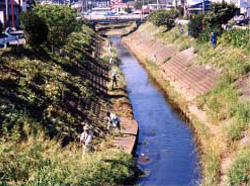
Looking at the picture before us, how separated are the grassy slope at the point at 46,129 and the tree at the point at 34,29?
2785 mm

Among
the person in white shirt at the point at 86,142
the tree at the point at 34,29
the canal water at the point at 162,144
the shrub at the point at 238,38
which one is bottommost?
the canal water at the point at 162,144

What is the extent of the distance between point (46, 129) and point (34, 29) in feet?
47.6

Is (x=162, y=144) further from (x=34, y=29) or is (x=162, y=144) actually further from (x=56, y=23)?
(x=56, y=23)

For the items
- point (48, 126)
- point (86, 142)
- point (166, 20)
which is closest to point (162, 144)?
point (48, 126)

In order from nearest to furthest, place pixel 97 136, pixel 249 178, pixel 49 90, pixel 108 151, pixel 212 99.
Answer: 1. pixel 249 178
2. pixel 108 151
3. pixel 97 136
4. pixel 49 90
5. pixel 212 99

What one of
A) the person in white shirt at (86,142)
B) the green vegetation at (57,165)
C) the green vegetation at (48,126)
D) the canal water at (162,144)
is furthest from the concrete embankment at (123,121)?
the person in white shirt at (86,142)

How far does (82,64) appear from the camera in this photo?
36438 millimetres

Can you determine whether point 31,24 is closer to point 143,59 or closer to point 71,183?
point 71,183

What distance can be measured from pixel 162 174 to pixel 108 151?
2.09 metres

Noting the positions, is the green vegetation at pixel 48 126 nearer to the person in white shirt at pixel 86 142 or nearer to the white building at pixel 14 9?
the person in white shirt at pixel 86 142

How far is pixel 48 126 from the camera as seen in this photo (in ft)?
58.7

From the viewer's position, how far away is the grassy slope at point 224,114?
1628 cm

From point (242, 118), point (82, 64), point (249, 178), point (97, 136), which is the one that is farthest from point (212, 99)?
point (82, 64)

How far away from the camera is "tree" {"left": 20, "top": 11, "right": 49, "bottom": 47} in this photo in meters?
30.6
